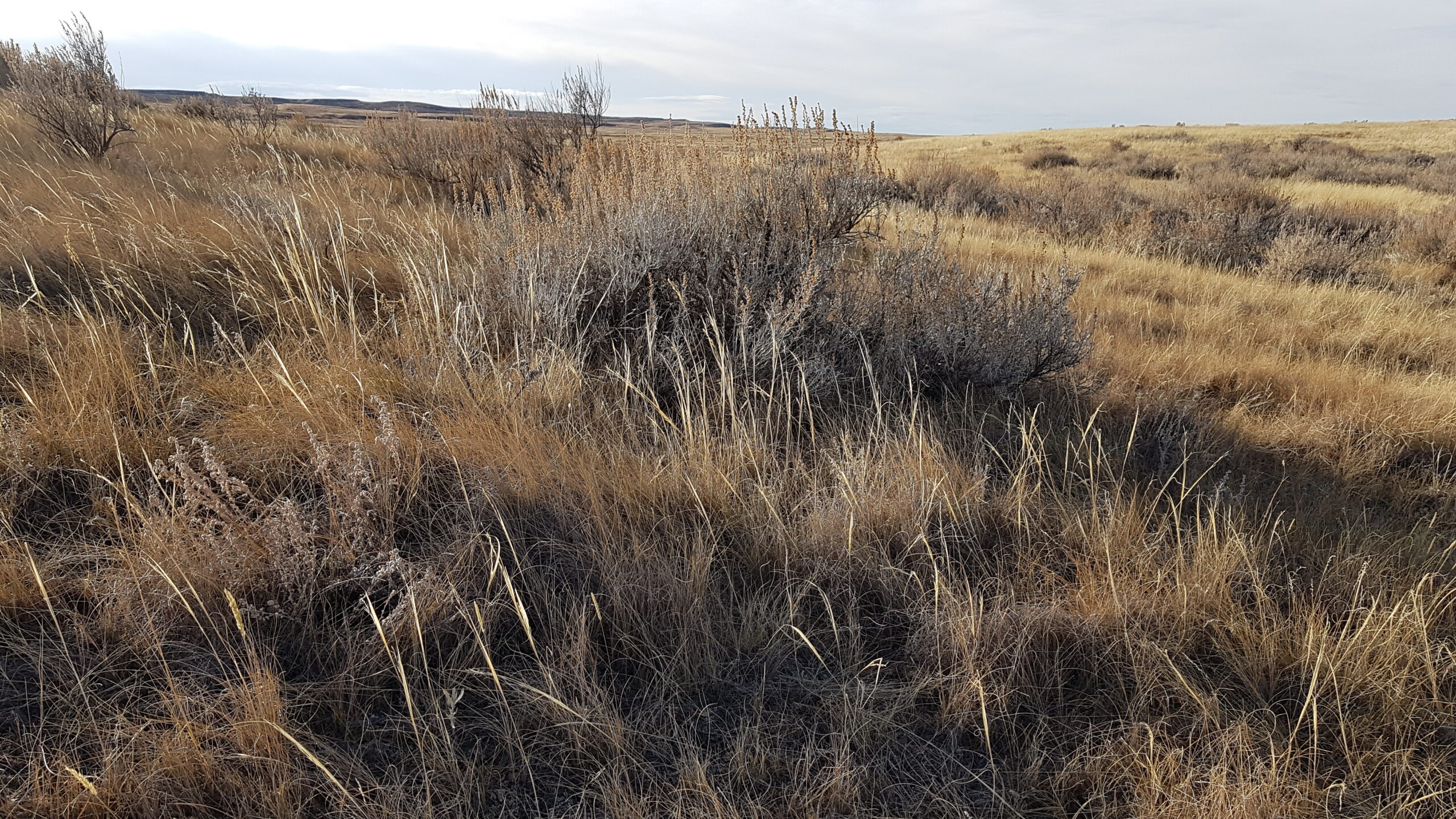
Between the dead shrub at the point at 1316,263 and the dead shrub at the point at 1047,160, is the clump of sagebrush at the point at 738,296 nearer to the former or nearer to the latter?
the dead shrub at the point at 1316,263

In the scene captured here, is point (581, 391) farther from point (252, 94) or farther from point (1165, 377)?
point (252, 94)

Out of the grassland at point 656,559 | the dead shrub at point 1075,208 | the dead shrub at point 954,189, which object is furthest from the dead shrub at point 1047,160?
the grassland at point 656,559

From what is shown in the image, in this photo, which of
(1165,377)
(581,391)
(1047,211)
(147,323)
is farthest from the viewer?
(1047,211)

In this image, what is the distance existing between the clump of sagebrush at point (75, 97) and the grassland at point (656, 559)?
3.39 m

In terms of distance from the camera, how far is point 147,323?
3.31 m

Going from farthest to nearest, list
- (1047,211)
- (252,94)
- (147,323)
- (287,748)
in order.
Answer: (252,94)
(1047,211)
(147,323)
(287,748)

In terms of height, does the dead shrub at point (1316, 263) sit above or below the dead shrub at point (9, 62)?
below

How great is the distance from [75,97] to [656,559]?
805 cm

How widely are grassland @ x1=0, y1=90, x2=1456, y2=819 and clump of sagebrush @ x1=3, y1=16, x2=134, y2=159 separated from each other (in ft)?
11.1

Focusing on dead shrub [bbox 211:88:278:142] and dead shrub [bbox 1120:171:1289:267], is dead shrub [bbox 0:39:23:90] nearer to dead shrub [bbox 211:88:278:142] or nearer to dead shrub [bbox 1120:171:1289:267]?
dead shrub [bbox 211:88:278:142]

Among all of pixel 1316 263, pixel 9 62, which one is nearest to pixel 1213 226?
pixel 1316 263

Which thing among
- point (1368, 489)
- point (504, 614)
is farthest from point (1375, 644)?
point (504, 614)

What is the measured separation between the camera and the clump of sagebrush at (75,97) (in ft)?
20.9

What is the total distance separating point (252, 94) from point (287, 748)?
15095mm
